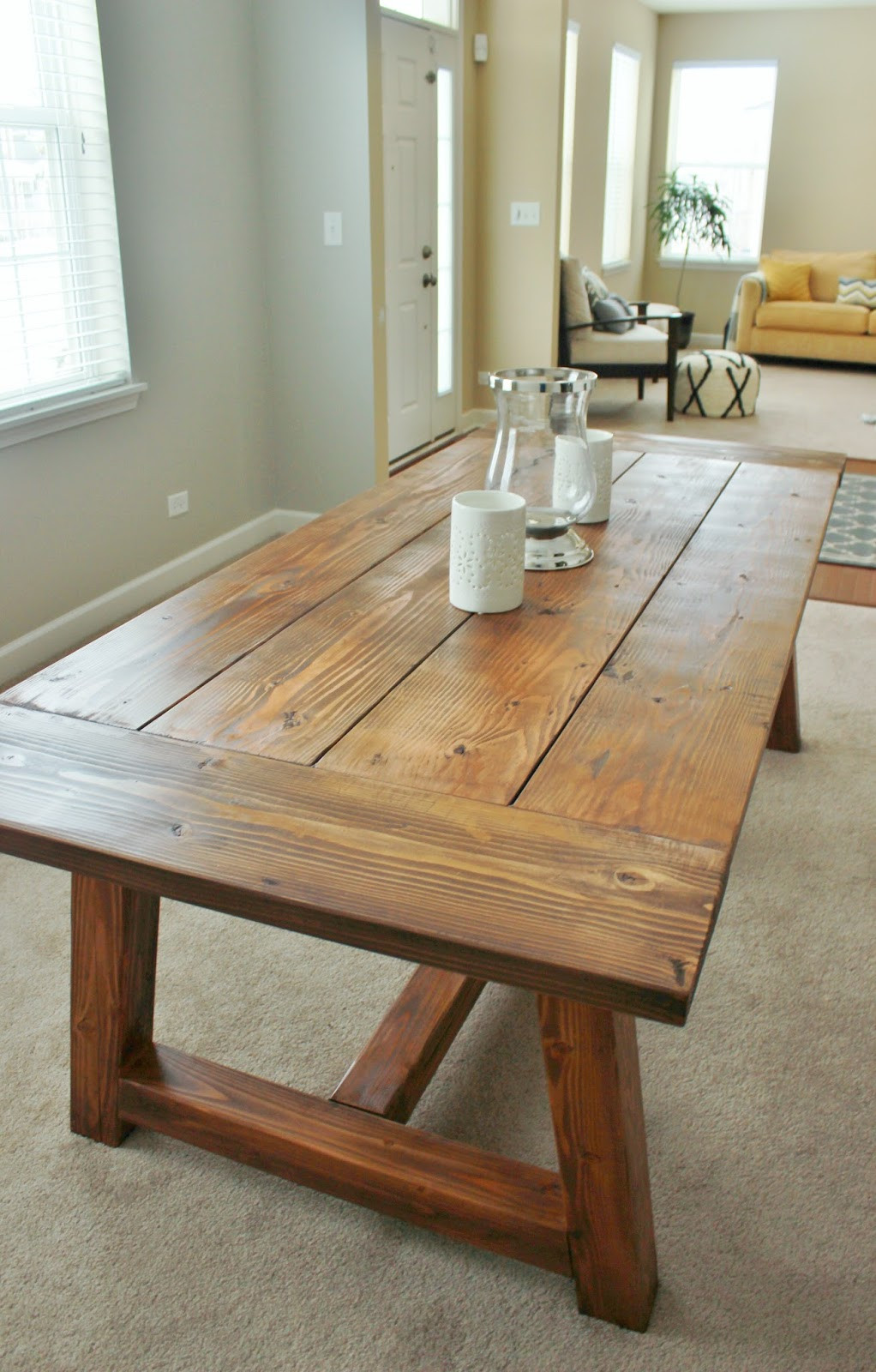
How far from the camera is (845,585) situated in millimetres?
3787

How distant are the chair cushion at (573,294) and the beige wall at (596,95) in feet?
4.04

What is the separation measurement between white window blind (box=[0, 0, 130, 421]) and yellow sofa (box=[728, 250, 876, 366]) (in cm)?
581

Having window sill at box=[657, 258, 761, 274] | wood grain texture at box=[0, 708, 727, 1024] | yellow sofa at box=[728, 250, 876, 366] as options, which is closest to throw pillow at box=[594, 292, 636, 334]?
yellow sofa at box=[728, 250, 876, 366]

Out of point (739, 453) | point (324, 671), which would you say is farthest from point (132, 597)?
point (324, 671)

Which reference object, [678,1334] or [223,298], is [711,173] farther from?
[678,1334]

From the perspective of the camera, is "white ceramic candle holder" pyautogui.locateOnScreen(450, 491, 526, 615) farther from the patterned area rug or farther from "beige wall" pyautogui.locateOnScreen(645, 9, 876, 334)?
"beige wall" pyautogui.locateOnScreen(645, 9, 876, 334)

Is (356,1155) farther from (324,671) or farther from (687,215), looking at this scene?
(687,215)

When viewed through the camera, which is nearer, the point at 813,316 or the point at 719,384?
the point at 719,384

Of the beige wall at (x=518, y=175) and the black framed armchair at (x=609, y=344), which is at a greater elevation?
the beige wall at (x=518, y=175)

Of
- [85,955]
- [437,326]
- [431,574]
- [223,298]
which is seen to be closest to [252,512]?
[223,298]

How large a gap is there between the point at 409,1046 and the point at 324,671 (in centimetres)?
56

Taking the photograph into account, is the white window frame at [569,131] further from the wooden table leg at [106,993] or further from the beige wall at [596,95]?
the wooden table leg at [106,993]

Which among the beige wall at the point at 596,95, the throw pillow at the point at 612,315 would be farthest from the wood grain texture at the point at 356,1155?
the beige wall at the point at 596,95

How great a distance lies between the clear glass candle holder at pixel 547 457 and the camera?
5.48 feet
